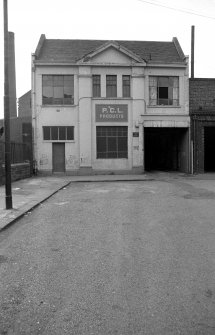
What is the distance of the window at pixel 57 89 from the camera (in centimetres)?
2667

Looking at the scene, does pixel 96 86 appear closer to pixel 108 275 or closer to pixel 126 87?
pixel 126 87

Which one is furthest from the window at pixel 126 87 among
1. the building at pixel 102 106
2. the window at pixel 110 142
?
the window at pixel 110 142

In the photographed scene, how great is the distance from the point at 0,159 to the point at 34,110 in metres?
9.06

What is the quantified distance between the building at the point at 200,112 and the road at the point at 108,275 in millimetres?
17920

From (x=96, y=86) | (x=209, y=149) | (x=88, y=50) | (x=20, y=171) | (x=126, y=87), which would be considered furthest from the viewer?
(x=209, y=149)

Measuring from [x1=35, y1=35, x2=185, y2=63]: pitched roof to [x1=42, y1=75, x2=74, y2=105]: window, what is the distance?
1278mm

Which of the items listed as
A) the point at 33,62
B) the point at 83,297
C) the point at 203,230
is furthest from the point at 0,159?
the point at 83,297

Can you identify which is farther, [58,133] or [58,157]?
[58,157]

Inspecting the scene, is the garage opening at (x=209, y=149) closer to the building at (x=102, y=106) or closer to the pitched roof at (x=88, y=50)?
the building at (x=102, y=106)

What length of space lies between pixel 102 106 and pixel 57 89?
3.56 meters

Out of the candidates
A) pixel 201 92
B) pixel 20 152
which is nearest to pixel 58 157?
pixel 20 152

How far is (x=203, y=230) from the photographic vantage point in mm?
8242

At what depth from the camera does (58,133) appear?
26.7 m

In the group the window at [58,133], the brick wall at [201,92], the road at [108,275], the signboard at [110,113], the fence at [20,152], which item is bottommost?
the road at [108,275]
